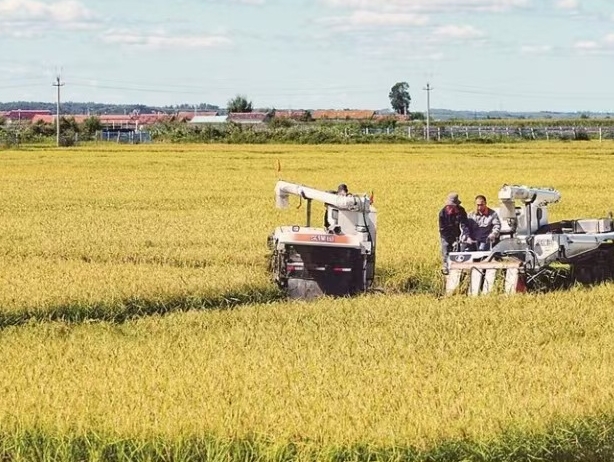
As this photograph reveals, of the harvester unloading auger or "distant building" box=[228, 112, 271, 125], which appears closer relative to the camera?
the harvester unloading auger

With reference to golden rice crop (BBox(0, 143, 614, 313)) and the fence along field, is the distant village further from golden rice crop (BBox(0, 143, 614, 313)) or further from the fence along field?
the fence along field

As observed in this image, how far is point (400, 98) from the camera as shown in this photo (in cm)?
16262

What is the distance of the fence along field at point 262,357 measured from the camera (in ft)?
25.0

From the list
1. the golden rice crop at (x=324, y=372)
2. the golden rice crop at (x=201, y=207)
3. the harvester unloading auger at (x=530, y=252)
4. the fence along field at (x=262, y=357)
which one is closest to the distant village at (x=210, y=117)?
the golden rice crop at (x=201, y=207)

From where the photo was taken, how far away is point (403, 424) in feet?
25.3

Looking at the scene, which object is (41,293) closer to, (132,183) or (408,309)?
(408,309)

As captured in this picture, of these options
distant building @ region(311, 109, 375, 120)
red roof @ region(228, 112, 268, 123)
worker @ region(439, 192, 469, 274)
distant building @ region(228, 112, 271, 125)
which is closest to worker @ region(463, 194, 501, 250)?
worker @ region(439, 192, 469, 274)

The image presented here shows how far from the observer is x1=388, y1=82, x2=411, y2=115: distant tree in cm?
16075

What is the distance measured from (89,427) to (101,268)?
27.4ft

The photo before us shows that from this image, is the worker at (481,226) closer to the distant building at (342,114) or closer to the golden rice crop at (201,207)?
the golden rice crop at (201,207)

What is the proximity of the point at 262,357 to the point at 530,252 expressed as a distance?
5318mm

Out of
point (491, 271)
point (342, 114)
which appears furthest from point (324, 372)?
point (342, 114)

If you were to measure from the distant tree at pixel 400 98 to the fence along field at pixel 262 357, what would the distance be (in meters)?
139

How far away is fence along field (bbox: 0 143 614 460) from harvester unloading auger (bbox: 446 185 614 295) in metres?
0.49
